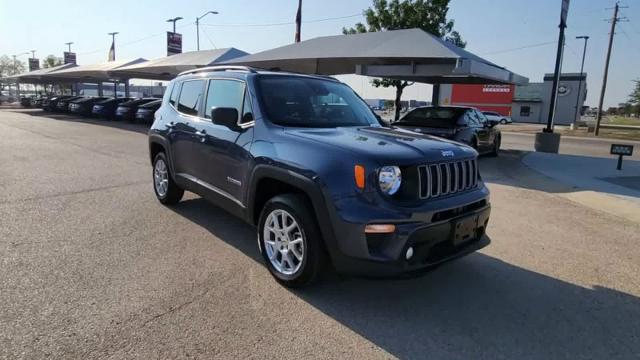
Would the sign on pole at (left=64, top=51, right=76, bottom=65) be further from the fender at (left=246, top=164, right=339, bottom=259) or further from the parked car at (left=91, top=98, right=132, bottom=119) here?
the fender at (left=246, top=164, right=339, bottom=259)

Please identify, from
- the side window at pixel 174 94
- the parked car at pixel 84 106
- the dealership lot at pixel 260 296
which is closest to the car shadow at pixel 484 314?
the dealership lot at pixel 260 296

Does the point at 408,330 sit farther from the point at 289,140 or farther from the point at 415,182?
the point at 289,140

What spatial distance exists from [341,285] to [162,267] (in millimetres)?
1716

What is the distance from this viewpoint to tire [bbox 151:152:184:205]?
6.21 meters

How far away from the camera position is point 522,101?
5950cm

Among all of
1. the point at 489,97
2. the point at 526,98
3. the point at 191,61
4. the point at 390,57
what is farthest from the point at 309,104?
the point at 526,98

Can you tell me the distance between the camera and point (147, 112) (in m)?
22.5

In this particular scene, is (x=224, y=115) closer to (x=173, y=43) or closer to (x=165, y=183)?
(x=165, y=183)

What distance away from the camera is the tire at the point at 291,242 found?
3566 mm

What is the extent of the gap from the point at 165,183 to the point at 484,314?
463 centimetres

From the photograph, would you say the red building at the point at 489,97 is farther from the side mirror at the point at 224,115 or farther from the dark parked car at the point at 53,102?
the side mirror at the point at 224,115

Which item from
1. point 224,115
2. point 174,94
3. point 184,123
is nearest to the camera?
point 224,115

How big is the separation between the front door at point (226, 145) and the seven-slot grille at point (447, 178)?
166 centimetres

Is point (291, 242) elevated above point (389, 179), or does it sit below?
below
